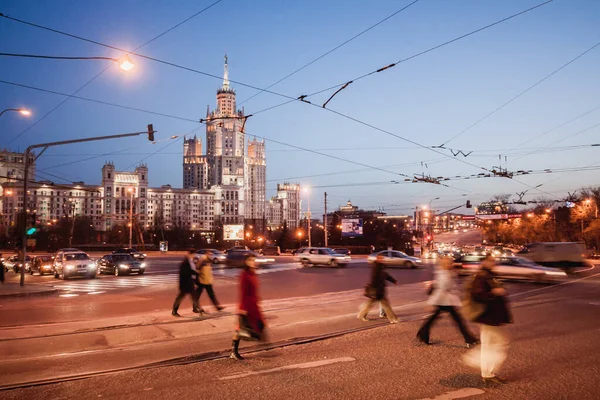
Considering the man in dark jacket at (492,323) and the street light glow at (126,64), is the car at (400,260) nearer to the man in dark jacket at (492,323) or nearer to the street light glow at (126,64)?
the street light glow at (126,64)

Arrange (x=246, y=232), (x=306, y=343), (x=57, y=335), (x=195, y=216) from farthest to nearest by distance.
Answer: (x=195, y=216)
(x=246, y=232)
(x=57, y=335)
(x=306, y=343)

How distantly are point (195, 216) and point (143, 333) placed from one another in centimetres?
18340

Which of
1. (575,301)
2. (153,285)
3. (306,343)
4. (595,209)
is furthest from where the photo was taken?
(595,209)

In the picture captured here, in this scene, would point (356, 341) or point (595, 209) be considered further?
point (595, 209)

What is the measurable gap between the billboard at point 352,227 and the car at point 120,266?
39031mm

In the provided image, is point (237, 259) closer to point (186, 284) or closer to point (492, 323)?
point (186, 284)

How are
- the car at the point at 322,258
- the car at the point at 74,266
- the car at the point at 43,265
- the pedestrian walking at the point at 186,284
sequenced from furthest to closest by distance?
the car at the point at 322,258
the car at the point at 43,265
the car at the point at 74,266
the pedestrian walking at the point at 186,284

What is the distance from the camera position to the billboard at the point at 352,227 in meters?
67.8

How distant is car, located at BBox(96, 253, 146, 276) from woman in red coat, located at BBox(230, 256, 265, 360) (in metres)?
25.7

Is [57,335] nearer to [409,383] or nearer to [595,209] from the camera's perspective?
[409,383]

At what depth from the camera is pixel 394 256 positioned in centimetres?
3753

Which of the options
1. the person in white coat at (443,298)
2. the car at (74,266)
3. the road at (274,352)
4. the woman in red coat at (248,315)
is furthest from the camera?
the car at (74,266)

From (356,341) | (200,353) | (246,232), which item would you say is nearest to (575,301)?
(356,341)

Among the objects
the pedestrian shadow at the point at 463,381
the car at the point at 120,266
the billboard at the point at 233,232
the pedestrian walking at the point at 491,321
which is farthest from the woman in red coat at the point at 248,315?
the billboard at the point at 233,232
